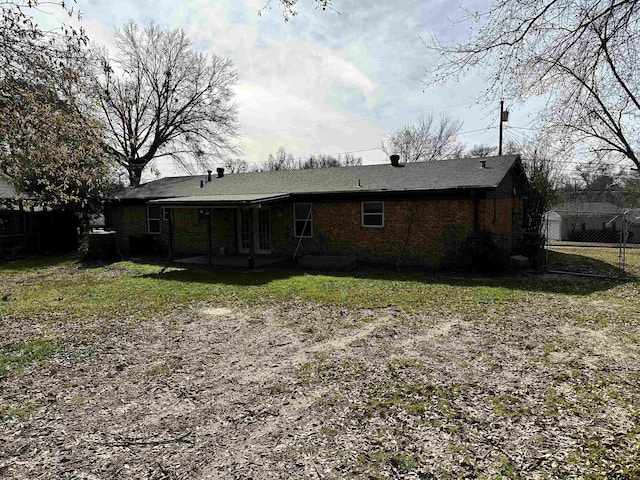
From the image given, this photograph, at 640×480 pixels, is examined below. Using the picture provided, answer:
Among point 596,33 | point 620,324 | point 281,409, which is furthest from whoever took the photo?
point 620,324

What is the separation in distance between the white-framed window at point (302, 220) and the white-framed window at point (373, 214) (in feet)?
7.03

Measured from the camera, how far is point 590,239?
26703 mm

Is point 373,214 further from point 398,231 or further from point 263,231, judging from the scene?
point 263,231

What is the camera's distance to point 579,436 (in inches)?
147

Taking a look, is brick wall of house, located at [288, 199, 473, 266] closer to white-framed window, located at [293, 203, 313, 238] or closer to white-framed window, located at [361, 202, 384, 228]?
white-framed window, located at [361, 202, 384, 228]

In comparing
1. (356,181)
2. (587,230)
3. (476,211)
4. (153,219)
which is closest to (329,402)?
(476,211)

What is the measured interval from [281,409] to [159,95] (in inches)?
1191

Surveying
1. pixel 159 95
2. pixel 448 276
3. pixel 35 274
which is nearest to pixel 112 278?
pixel 35 274

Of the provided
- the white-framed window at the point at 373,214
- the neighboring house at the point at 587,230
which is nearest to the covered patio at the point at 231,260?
the white-framed window at the point at 373,214

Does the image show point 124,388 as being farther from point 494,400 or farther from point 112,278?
point 112,278

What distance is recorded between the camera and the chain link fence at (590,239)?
12983mm

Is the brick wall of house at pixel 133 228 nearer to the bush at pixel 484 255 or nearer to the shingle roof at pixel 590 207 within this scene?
the bush at pixel 484 255

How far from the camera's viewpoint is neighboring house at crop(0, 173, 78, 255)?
1767 cm

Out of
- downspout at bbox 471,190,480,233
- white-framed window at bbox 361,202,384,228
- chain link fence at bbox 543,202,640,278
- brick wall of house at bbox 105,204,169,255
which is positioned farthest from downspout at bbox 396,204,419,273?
brick wall of house at bbox 105,204,169,255
